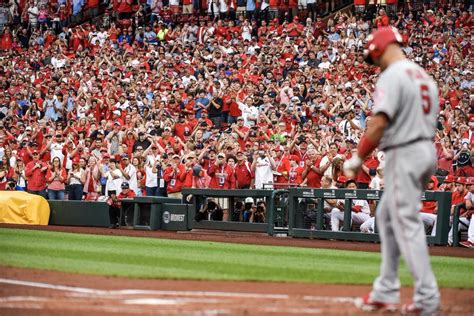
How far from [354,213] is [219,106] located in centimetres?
875

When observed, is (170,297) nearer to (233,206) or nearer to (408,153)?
(408,153)

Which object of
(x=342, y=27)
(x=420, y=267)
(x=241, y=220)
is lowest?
(x=241, y=220)

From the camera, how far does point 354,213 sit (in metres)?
19.0

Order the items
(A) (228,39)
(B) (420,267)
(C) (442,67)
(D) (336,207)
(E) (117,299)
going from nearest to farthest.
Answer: (B) (420,267) < (E) (117,299) < (D) (336,207) < (C) (442,67) < (A) (228,39)

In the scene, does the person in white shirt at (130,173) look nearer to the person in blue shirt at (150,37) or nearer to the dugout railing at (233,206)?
the dugout railing at (233,206)

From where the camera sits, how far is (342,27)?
1152 inches

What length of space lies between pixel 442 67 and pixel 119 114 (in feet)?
32.5

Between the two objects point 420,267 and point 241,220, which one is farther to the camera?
point 241,220

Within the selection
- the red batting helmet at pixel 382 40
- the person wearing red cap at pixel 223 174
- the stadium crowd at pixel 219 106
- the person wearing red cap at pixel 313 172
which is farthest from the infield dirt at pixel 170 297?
the person wearing red cap at pixel 223 174

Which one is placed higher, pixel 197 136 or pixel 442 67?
pixel 442 67

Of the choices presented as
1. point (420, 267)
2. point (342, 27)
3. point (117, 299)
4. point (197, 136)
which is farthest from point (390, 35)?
point (342, 27)

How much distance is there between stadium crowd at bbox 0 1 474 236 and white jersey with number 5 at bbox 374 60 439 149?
35.7ft

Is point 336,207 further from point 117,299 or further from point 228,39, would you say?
point 228,39

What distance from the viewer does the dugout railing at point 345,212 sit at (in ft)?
56.3
